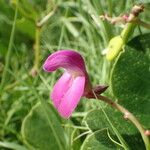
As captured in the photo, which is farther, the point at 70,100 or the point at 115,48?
the point at 115,48

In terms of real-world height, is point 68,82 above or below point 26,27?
above

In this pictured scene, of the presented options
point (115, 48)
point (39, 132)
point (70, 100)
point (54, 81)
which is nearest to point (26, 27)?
point (54, 81)

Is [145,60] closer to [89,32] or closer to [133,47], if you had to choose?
[133,47]

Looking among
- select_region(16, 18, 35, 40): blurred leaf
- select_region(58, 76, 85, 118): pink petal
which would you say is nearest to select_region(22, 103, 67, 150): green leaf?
select_region(58, 76, 85, 118): pink petal

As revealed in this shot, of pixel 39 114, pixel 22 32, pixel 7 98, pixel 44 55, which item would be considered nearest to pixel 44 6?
pixel 22 32

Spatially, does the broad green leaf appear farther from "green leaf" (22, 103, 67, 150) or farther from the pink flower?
"green leaf" (22, 103, 67, 150)

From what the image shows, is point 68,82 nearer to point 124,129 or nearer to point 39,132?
point 124,129
